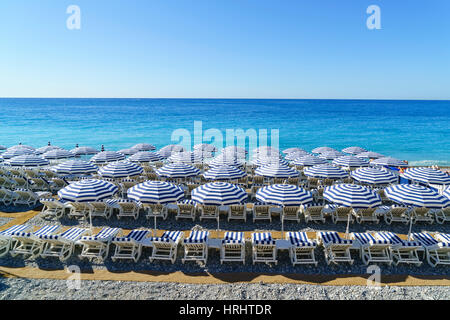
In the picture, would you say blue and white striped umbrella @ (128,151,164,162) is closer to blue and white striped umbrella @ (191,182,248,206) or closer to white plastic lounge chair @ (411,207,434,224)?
blue and white striped umbrella @ (191,182,248,206)

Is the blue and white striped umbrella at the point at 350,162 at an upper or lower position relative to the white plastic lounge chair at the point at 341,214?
upper

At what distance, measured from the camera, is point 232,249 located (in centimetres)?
651

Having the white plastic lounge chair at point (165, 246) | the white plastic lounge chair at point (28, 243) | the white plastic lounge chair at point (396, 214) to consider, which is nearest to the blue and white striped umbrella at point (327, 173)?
the white plastic lounge chair at point (396, 214)

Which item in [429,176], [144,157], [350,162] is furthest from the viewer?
[144,157]

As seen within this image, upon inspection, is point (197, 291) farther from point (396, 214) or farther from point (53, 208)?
point (396, 214)

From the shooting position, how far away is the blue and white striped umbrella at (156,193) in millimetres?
6801

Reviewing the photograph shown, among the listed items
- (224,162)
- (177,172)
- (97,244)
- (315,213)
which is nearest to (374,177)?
(315,213)

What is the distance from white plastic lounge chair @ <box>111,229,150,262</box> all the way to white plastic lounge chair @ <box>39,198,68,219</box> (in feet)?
12.2

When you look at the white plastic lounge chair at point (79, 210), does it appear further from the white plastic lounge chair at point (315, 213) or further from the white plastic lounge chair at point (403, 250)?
the white plastic lounge chair at point (403, 250)

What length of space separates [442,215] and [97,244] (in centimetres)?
1128

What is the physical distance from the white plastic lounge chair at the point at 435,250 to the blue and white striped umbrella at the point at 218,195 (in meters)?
4.91

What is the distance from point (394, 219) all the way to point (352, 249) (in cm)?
285

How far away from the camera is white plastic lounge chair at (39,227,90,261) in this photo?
626 centimetres
